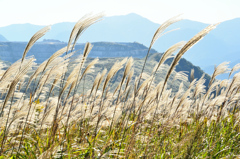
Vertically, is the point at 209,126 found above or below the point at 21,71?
below

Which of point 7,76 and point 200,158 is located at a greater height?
point 7,76

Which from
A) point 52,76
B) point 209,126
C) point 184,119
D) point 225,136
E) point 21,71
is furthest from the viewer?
point 184,119

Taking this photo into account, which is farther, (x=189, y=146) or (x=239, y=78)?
(x=239, y=78)

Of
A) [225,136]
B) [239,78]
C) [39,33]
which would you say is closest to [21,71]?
[39,33]

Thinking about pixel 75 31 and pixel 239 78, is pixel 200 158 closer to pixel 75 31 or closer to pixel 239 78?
pixel 239 78

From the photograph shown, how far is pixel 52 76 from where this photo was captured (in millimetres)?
2293

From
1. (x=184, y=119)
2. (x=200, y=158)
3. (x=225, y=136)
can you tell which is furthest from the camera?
(x=184, y=119)

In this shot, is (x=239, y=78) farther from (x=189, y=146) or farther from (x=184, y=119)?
(x=189, y=146)

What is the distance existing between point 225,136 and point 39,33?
3.30 meters

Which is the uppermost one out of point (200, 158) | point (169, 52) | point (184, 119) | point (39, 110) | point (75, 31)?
point (75, 31)

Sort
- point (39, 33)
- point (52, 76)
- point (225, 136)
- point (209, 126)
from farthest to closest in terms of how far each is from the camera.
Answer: point (209, 126) → point (225, 136) → point (52, 76) → point (39, 33)

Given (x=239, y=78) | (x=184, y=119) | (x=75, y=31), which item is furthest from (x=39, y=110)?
(x=239, y=78)

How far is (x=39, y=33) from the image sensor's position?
70.6 inches

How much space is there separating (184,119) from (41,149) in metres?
3.16
